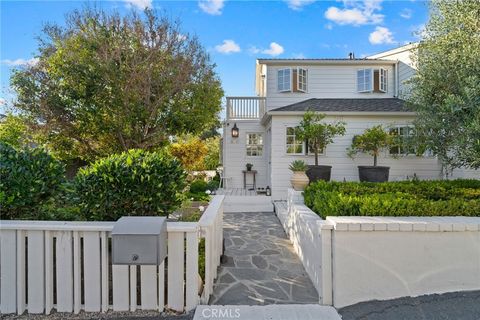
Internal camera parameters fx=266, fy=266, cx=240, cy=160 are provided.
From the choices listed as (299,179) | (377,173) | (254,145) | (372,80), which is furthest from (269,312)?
(372,80)

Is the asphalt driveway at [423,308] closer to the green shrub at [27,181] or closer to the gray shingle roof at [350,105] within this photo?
the green shrub at [27,181]

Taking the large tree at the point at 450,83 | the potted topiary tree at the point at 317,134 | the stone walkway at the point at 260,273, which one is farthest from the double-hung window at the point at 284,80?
the stone walkway at the point at 260,273

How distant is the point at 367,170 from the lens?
9508 mm

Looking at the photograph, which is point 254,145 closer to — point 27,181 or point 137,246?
point 27,181

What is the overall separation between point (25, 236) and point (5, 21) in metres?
6.50

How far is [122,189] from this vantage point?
3270 mm

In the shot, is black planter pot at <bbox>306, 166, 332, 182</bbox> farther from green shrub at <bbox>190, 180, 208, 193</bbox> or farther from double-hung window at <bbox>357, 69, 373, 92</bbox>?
double-hung window at <bbox>357, 69, 373, 92</bbox>

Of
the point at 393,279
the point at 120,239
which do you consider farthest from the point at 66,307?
the point at 393,279

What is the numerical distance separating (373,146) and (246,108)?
564cm

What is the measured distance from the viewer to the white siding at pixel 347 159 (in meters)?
9.98

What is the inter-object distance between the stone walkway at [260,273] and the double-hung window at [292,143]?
13.8ft

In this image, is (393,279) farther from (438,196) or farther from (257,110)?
(257,110)

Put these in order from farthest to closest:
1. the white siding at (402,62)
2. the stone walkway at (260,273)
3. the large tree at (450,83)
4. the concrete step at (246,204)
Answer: the white siding at (402,62) → the concrete step at (246,204) → the large tree at (450,83) → the stone walkway at (260,273)

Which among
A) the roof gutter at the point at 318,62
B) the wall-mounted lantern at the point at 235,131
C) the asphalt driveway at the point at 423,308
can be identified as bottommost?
the asphalt driveway at the point at 423,308
